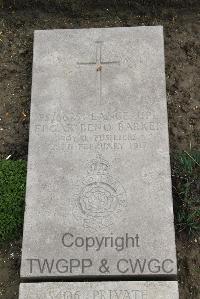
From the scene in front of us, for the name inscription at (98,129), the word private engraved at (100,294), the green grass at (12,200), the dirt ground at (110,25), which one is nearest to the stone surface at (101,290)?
the word private engraved at (100,294)

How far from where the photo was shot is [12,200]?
4539 mm

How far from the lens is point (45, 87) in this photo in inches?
189

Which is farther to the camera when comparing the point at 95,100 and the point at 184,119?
the point at 184,119

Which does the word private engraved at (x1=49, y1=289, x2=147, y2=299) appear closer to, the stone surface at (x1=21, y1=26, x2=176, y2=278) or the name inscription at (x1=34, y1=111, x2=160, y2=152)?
the stone surface at (x1=21, y1=26, x2=176, y2=278)

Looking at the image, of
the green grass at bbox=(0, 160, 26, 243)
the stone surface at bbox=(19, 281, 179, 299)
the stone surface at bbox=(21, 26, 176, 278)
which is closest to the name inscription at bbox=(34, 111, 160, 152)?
the stone surface at bbox=(21, 26, 176, 278)

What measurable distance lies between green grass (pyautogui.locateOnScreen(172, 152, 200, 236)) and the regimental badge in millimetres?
597

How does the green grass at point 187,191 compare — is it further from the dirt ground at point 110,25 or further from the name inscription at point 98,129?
the name inscription at point 98,129

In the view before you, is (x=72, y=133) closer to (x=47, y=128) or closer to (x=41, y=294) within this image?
(x=47, y=128)

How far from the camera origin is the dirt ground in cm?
451

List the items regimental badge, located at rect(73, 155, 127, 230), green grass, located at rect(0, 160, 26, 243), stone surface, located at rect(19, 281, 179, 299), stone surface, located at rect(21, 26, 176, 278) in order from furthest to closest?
green grass, located at rect(0, 160, 26, 243), regimental badge, located at rect(73, 155, 127, 230), stone surface, located at rect(21, 26, 176, 278), stone surface, located at rect(19, 281, 179, 299)

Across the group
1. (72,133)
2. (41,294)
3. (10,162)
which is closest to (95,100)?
(72,133)

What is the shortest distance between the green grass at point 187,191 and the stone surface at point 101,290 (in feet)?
2.21

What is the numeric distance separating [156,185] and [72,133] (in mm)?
884

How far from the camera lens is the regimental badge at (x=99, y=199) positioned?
13.9 ft
